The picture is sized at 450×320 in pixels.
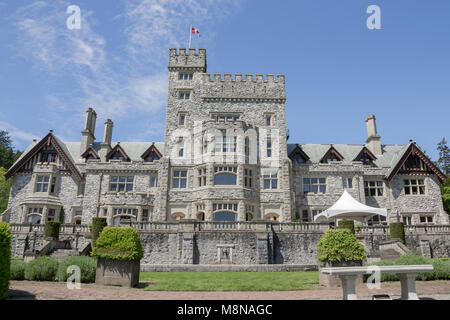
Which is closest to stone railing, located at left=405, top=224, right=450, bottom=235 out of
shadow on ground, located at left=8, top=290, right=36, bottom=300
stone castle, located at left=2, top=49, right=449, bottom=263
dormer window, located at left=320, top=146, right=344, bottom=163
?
stone castle, located at left=2, top=49, right=449, bottom=263

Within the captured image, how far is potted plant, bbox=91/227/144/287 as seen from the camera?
12.5 metres

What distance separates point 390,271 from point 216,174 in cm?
2186

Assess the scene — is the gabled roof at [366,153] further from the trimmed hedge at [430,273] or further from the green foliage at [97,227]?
the green foliage at [97,227]

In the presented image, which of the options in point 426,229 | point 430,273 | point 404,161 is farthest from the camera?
point 404,161

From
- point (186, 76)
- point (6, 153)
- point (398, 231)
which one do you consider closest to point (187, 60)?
point (186, 76)

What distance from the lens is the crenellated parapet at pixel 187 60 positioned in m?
34.6

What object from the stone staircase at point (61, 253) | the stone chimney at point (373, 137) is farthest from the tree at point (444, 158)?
the stone staircase at point (61, 253)

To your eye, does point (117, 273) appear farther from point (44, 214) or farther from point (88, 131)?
point (88, 131)

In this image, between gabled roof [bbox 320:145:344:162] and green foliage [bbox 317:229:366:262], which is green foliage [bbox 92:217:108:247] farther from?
gabled roof [bbox 320:145:344:162]

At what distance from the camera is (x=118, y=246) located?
41.9ft

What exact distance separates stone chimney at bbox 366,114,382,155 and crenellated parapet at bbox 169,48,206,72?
20.2 m

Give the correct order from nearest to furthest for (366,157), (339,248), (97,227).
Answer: (339,248), (97,227), (366,157)
